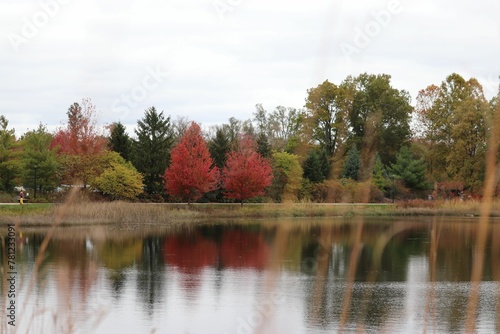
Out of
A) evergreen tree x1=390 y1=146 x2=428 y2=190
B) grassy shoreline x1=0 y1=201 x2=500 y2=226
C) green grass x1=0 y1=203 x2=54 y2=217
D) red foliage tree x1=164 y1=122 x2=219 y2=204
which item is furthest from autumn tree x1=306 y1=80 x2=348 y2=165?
green grass x1=0 y1=203 x2=54 y2=217

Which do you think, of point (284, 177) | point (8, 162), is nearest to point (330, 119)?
point (284, 177)

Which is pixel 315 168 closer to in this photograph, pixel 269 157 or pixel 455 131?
pixel 269 157

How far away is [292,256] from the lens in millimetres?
29031

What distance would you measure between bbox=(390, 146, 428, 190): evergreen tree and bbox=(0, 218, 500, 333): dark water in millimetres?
19003

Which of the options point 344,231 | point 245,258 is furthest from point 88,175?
point 245,258

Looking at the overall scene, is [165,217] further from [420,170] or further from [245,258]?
[420,170]

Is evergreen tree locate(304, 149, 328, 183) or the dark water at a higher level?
evergreen tree locate(304, 149, 328, 183)

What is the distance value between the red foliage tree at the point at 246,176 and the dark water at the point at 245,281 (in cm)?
926

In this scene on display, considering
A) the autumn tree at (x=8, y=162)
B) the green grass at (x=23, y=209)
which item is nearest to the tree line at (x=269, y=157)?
the autumn tree at (x=8, y=162)

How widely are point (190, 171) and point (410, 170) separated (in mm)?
21118

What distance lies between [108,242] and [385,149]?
40.5 metres

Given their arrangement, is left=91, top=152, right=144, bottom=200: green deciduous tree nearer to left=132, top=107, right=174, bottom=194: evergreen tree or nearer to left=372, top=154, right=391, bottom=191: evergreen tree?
left=132, top=107, right=174, bottom=194: evergreen tree

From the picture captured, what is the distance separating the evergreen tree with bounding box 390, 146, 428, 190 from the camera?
5878cm

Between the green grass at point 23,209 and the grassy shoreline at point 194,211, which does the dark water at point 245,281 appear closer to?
the grassy shoreline at point 194,211
